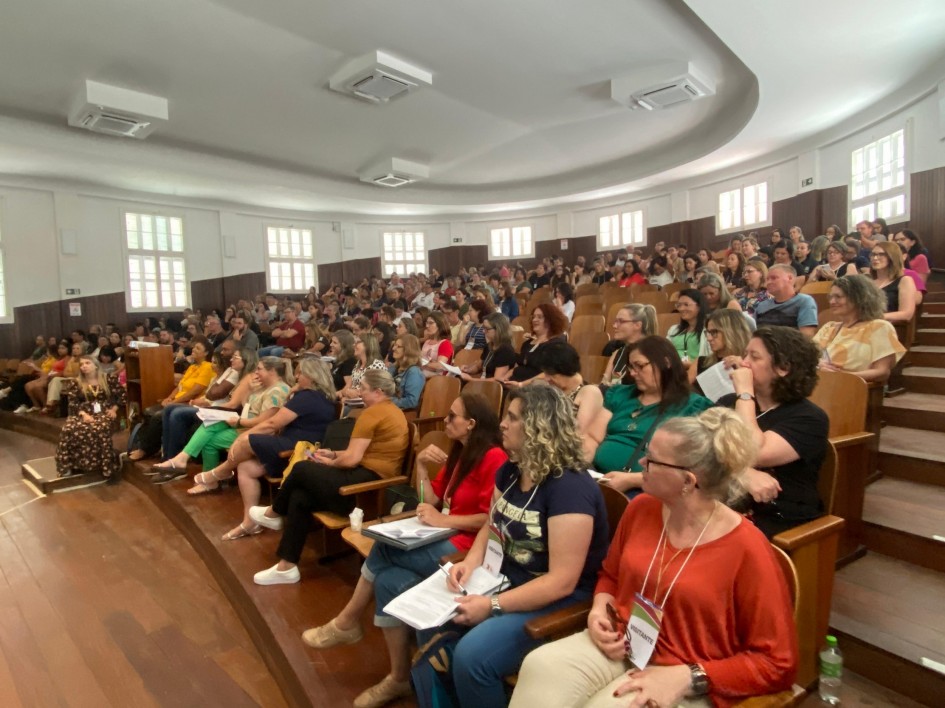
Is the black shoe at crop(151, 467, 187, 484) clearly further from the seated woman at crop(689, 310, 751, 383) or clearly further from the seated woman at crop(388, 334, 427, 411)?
the seated woman at crop(689, 310, 751, 383)

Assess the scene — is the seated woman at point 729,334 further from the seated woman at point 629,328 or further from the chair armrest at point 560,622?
the chair armrest at point 560,622

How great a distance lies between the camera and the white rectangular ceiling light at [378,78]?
5486mm

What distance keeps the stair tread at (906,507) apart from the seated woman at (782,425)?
27.2 inches

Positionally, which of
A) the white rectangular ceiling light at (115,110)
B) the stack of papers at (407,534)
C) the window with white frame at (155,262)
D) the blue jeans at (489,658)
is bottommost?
the blue jeans at (489,658)

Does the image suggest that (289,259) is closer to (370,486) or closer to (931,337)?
(370,486)

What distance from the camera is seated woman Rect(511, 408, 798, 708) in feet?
3.72

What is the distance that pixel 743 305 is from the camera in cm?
431

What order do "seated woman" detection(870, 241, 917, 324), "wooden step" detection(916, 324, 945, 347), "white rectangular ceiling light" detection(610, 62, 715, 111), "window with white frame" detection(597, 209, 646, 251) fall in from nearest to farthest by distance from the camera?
"seated woman" detection(870, 241, 917, 324) → "wooden step" detection(916, 324, 945, 347) → "white rectangular ceiling light" detection(610, 62, 715, 111) → "window with white frame" detection(597, 209, 646, 251)

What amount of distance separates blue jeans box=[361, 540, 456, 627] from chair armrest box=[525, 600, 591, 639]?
52 cm

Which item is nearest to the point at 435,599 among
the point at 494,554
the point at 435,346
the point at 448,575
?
the point at 448,575

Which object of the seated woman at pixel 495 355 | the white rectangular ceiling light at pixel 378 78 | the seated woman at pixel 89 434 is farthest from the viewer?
the white rectangular ceiling light at pixel 378 78

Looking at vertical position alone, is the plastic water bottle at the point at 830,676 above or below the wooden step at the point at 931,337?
below

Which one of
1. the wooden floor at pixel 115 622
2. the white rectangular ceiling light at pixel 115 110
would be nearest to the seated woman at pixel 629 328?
the wooden floor at pixel 115 622

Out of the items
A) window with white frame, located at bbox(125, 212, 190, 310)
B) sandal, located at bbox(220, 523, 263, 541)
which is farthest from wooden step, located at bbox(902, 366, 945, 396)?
window with white frame, located at bbox(125, 212, 190, 310)
